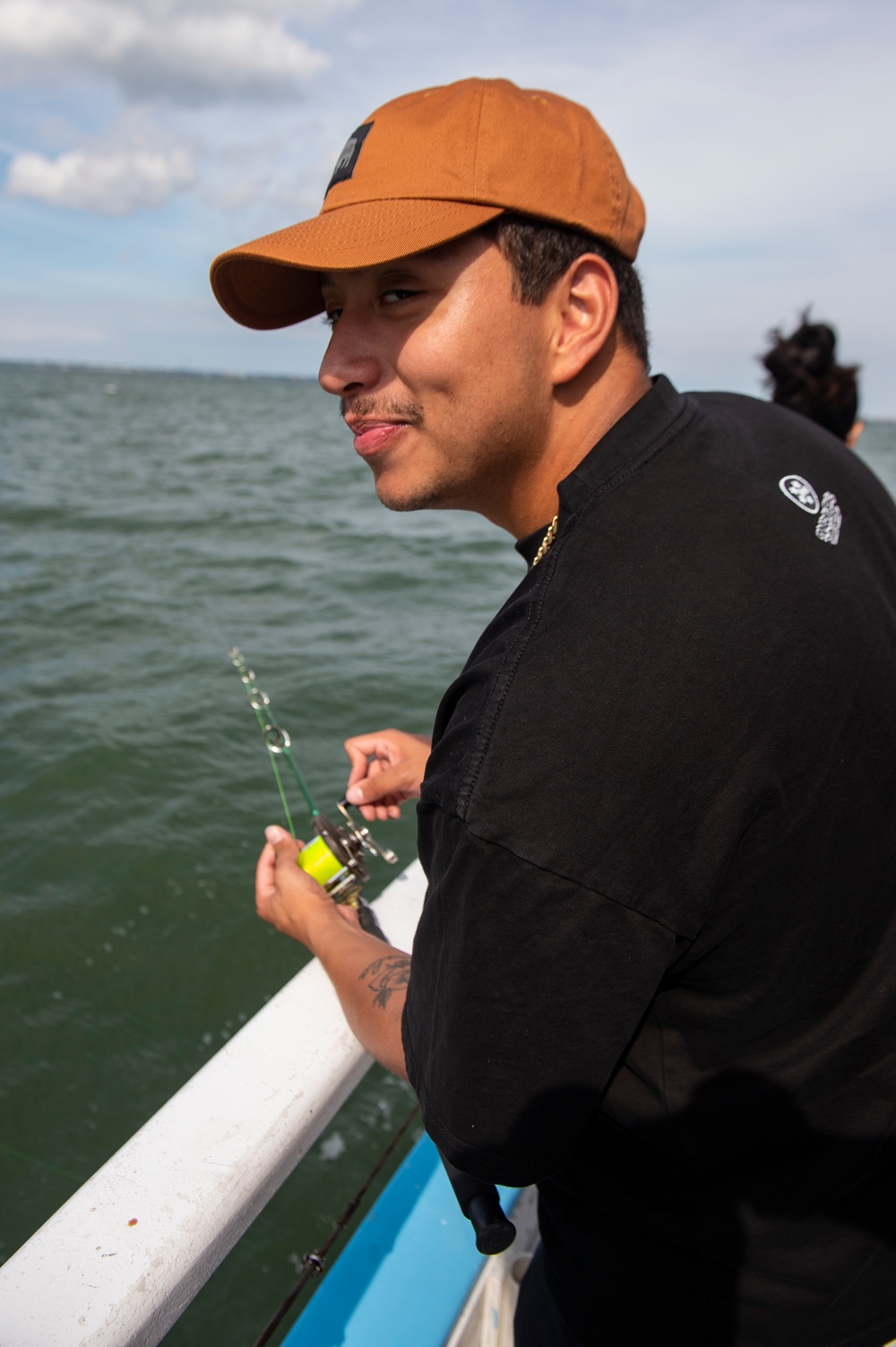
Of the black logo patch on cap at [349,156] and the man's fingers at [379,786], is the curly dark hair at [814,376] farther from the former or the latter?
the black logo patch on cap at [349,156]

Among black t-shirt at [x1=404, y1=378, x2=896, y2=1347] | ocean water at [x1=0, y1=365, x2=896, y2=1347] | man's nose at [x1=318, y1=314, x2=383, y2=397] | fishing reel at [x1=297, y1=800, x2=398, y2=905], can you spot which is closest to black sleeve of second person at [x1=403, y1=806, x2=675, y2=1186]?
black t-shirt at [x1=404, y1=378, x2=896, y2=1347]

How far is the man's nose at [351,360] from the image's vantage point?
1.56 metres

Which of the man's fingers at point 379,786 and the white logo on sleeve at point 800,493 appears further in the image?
the man's fingers at point 379,786

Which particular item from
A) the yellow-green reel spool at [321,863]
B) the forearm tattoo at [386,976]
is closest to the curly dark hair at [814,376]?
the yellow-green reel spool at [321,863]

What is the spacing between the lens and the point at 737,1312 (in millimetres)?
1394

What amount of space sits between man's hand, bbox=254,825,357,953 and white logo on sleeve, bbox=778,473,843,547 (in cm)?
136

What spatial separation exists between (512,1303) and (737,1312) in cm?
104

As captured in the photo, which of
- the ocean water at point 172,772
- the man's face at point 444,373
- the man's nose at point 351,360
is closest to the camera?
the man's face at point 444,373

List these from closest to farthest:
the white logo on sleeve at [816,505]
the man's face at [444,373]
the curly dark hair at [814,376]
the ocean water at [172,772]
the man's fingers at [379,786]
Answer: the white logo on sleeve at [816,505] < the man's face at [444,373] < the man's fingers at [379,786] < the ocean water at [172,772] < the curly dark hair at [814,376]

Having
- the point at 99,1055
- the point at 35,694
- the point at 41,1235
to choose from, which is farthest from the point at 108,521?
the point at 41,1235

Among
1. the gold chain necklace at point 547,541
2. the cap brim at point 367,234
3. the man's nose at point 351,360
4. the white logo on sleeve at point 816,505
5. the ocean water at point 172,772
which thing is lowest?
the ocean water at point 172,772

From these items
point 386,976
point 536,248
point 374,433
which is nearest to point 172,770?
point 386,976

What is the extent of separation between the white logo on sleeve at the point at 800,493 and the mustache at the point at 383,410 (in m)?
0.61

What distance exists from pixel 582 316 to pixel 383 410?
0.37 m
